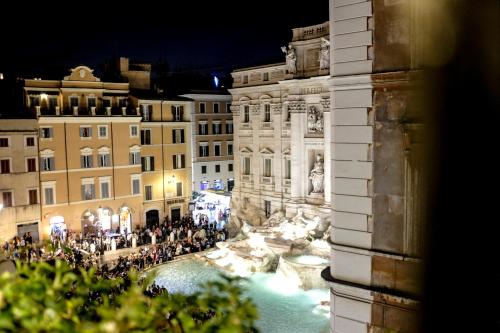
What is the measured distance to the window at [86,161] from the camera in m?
39.6

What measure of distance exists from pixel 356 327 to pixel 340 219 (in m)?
2.29

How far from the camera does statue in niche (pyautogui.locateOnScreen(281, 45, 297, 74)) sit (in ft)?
120

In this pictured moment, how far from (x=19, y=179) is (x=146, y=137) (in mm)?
11526

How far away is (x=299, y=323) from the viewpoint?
2259cm

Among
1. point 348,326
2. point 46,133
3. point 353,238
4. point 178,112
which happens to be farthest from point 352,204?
point 178,112

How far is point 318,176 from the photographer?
3625cm

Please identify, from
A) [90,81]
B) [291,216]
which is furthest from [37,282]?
[90,81]

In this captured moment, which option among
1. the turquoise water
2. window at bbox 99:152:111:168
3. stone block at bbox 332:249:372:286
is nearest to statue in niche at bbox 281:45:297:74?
the turquoise water

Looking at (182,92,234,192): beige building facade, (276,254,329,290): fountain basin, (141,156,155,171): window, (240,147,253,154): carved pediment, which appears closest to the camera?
(276,254,329,290): fountain basin

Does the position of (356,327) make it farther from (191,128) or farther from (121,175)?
(191,128)

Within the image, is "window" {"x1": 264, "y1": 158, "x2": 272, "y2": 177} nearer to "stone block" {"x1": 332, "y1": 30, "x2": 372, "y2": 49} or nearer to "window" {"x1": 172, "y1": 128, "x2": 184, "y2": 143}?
"window" {"x1": 172, "y1": 128, "x2": 184, "y2": 143}

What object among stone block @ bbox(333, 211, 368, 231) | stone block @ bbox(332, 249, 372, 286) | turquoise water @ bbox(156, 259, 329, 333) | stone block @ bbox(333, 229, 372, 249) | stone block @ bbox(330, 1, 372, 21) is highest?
stone block @ bbox(330, 1, 372, 21)

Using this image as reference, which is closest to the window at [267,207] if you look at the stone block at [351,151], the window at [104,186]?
the window at [104,186]

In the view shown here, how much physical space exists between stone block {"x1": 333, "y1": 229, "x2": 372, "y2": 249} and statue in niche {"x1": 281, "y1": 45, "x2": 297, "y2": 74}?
27189 millimetres
